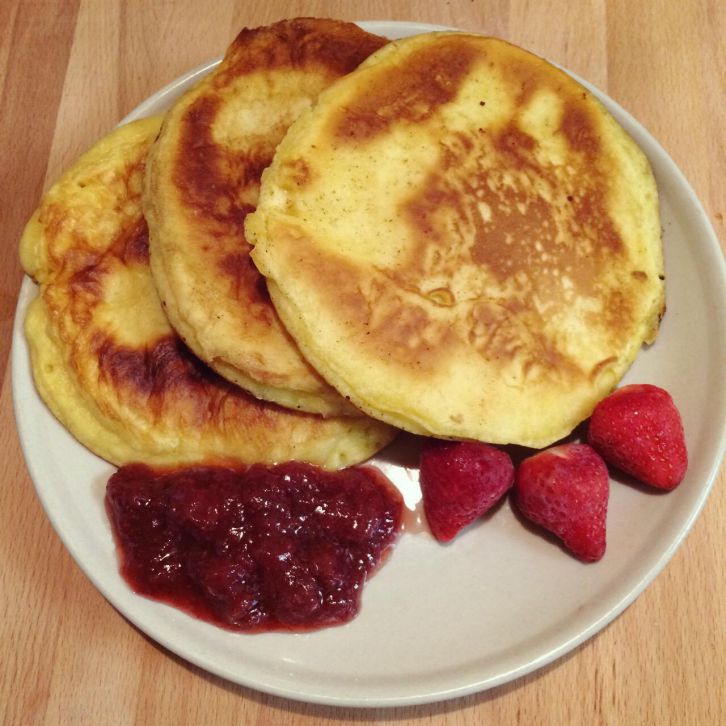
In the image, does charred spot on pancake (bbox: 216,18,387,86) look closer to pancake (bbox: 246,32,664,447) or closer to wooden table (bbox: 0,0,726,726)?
pancake (bbox: 246,32,664,447)

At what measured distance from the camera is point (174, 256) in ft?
5.38

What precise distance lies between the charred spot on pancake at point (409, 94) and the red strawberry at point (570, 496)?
842mm

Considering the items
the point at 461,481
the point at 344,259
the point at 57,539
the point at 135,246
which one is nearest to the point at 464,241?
the point at 344,259

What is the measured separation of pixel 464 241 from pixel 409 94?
39cm

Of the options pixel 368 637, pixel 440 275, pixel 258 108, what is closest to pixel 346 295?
pixel 440 275

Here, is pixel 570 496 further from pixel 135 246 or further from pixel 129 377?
pixel 135 246

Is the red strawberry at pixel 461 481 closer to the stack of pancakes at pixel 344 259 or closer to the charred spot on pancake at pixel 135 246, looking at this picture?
the stack of pancakes at pixel 344 259

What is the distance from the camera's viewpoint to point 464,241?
67.0 inches

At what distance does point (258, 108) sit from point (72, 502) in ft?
3.42

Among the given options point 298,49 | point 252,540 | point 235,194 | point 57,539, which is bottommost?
point 57,539

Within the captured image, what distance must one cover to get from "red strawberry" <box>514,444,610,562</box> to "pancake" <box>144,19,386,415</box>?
438 mm

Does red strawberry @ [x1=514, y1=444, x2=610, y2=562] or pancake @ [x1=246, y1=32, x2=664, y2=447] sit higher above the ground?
pancake @ [x1=246, y1=32, x2=664, y2=447]

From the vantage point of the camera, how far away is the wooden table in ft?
5.64

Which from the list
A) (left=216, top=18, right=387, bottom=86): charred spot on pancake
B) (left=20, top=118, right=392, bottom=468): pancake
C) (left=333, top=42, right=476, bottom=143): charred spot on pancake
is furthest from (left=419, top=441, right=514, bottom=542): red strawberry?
(left=216, top=18, right=387, bottom=86): charred spot on pancake
